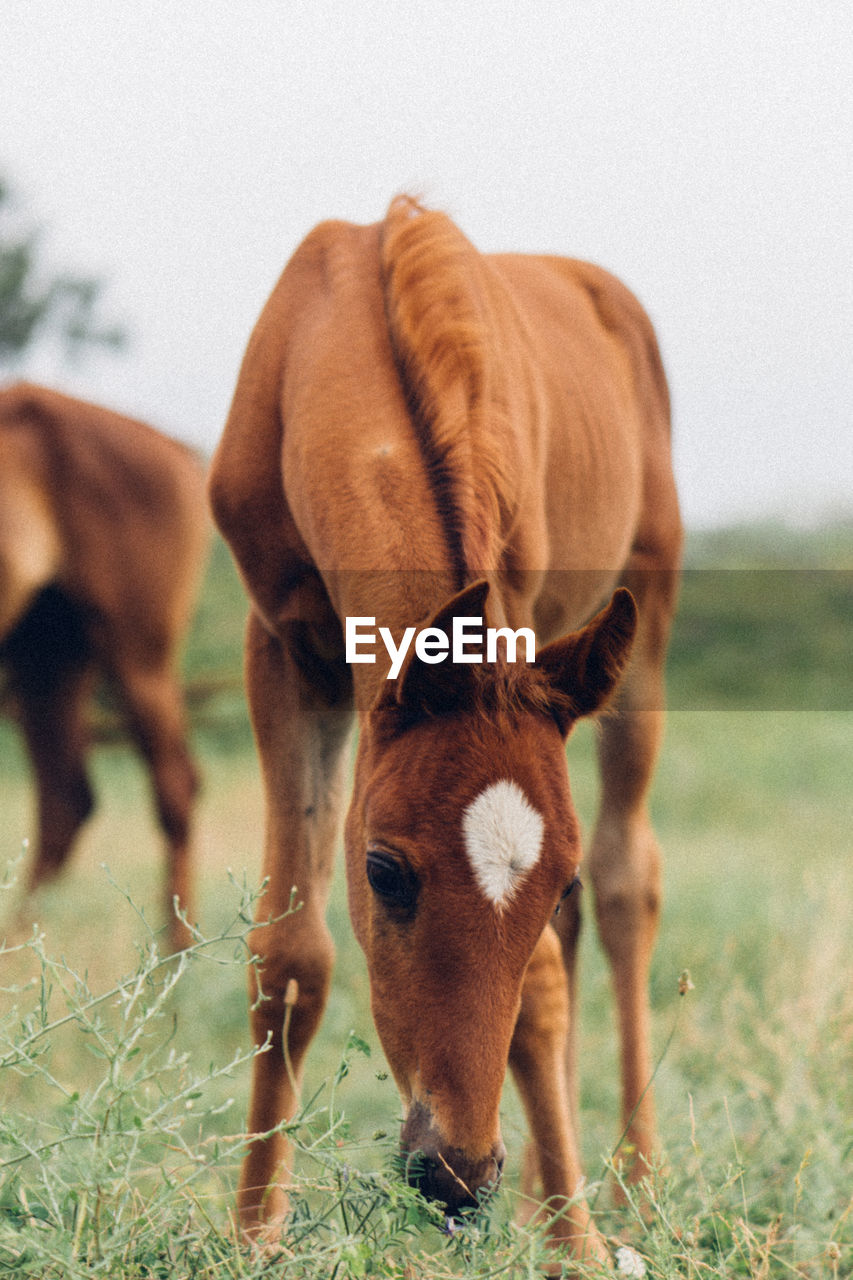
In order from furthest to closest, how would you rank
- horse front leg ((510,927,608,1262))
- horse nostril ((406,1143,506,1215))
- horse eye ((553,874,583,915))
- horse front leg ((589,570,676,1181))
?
horse front leg ((589,570,676,1181)), horse front leg ((510,927,608,1262)), horse eye ((553,874,583,915)), horse nostril ((406,1143,506,1215))

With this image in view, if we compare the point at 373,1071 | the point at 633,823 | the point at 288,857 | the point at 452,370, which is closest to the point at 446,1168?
the point at 288,857

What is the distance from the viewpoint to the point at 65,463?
596 cm

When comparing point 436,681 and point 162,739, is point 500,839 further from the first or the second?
point 162,739

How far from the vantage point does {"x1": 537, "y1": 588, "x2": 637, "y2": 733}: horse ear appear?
2.07 metres

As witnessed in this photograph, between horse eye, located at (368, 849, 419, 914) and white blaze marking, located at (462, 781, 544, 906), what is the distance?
0.11 metres

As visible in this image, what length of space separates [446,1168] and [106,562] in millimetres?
4495

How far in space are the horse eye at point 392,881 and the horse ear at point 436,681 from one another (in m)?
0.25

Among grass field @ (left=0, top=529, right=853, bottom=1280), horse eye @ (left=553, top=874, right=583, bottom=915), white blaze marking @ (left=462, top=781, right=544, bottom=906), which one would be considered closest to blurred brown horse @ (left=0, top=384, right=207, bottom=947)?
grass field @ (left=0, top=529, right=853, bottom=1280)

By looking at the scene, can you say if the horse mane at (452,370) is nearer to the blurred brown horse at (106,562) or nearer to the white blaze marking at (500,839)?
the white blaze marking at (500,839)

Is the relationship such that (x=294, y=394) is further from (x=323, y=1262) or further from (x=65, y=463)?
(x=65, y=463)

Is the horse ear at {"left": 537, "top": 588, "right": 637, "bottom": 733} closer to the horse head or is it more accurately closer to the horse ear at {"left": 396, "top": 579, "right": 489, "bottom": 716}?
the horse head

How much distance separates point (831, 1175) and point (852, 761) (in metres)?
8.21

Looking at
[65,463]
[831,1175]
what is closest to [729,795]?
[65,463]

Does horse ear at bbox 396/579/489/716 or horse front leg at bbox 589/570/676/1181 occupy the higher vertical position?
horse ear at bbox 396/579/489/716
